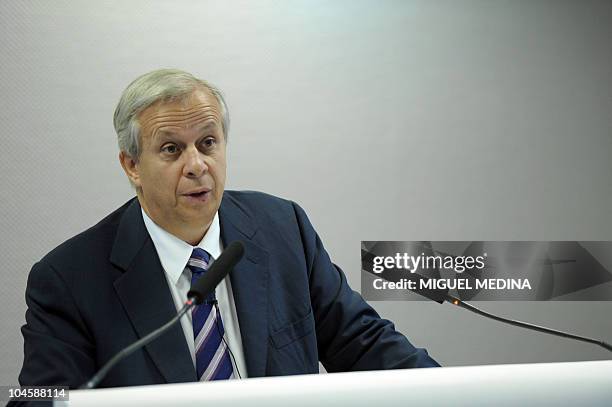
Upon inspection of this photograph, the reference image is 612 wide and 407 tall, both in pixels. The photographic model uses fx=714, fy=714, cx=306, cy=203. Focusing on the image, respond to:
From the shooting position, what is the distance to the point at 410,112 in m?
3.14

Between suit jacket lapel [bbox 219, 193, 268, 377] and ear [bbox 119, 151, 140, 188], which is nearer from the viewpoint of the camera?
suit jacket lapel [bbox 219, 193, 268, 377]

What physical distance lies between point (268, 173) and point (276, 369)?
153 centimetres

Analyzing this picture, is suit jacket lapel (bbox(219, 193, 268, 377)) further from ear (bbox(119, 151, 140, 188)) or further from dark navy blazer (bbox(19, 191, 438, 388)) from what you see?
ear (bbox(119, 151, 140, 188))

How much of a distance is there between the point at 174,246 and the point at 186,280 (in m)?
0.08

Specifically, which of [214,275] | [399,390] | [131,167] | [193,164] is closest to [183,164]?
[193,164]

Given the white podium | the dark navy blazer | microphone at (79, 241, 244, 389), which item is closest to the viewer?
the white podium

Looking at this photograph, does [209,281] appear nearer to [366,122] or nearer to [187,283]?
[187,283]

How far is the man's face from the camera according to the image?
1.60 metres

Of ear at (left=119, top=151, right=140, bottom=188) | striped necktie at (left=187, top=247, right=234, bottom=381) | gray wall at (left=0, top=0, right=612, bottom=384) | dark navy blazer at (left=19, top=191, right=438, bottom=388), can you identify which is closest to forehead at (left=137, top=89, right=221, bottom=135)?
ear at (left=119, top=151, right=140, bottom=188)

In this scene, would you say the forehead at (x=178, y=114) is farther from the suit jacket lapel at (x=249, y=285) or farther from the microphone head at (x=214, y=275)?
the microphone head at (x=214, y=275)

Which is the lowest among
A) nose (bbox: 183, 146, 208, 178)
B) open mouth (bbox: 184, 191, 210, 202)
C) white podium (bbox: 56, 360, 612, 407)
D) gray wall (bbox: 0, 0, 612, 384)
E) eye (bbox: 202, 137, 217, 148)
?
white podium (bbox: 56, 360, 612, 407)

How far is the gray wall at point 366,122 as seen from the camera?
2.88m

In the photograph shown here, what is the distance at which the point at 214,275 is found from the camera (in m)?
1.08

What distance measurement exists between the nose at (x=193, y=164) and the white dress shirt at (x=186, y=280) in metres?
0.14
